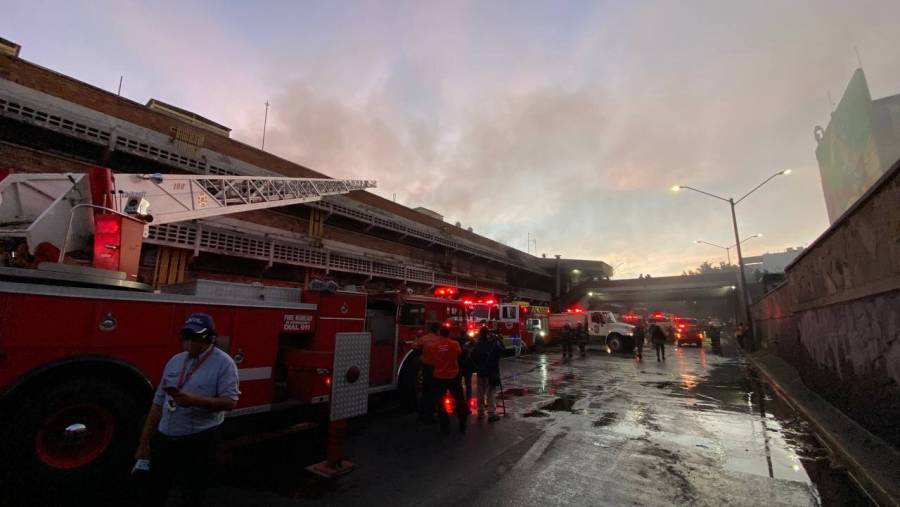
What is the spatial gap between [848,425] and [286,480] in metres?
8.33

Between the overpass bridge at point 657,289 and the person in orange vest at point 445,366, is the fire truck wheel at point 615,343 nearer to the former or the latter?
the person in orange vest at point 445,366

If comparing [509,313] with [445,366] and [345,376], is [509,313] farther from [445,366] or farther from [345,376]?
[345,376]

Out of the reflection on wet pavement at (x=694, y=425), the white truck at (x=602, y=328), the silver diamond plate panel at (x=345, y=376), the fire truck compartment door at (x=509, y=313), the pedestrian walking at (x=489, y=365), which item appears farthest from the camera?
the white truck at (x=602, y=328)

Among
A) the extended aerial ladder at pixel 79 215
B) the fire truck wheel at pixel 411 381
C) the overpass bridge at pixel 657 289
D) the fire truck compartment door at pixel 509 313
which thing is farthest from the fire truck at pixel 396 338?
the overpass bridge at pixel 657 289

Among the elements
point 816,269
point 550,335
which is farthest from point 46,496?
point 550,335

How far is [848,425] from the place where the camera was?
20.3 ft

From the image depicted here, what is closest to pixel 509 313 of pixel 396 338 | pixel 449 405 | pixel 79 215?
pixel 449 405

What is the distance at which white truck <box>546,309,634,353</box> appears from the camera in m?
23.4

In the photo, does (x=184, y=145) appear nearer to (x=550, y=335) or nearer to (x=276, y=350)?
(x=276, y=350)

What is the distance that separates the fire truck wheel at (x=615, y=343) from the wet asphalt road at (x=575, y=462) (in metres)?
14.8

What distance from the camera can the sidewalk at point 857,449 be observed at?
13.4 feet

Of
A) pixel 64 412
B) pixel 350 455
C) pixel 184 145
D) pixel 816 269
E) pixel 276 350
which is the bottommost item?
pixel 350 455

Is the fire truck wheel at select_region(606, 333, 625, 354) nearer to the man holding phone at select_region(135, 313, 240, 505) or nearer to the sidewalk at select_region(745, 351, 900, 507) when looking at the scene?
the sidewalk at select_region(745, 351, 900, 507)

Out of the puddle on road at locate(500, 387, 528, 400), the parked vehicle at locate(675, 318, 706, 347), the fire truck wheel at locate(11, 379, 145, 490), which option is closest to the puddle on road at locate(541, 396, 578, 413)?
the puddle on road at locate(500, 387, 528, 400)
